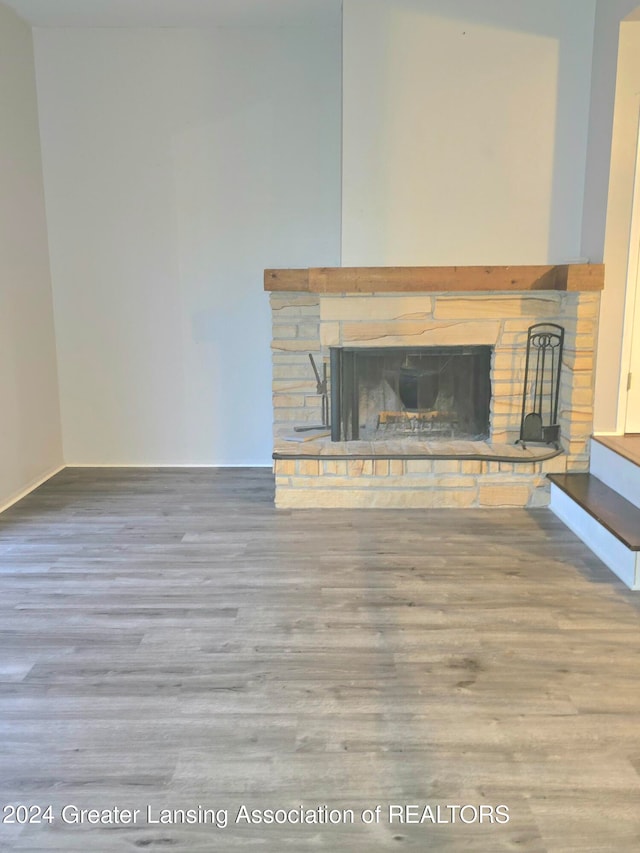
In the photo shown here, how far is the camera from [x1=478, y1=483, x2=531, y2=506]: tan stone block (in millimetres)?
3645

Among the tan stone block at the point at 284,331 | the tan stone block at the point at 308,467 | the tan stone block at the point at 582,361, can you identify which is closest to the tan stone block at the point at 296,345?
the tan stone block at the point at 284,331

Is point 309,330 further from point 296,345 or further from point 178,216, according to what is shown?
point 178,216

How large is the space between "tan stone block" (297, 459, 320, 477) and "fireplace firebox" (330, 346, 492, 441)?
31 cm

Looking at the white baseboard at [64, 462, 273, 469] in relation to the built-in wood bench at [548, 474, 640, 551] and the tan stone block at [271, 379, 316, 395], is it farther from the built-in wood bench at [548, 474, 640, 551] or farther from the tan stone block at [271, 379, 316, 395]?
the built-in wood bench at [548, 474, 640, 551]

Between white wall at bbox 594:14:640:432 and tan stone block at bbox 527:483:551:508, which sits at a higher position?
white wall at bbox 594:14:640:432

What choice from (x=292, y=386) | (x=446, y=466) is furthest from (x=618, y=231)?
(x=292, y=386)

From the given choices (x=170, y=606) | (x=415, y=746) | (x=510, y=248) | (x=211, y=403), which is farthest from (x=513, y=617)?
(x=211, y=403)

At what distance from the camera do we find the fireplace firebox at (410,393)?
384 cm

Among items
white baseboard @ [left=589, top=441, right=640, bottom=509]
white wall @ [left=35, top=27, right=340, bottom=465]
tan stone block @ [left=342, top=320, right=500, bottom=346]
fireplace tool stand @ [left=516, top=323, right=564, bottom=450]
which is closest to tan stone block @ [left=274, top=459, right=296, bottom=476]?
tan stone block @ [left=342, top=320, right=500, bottom=346]

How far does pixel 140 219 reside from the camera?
4234 mm

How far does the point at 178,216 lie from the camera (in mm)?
4227

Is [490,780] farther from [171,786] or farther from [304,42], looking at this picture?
[304,42]

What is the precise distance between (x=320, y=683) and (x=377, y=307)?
2.15m

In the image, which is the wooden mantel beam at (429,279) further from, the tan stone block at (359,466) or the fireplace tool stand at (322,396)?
the tan stone block at (359,466)
